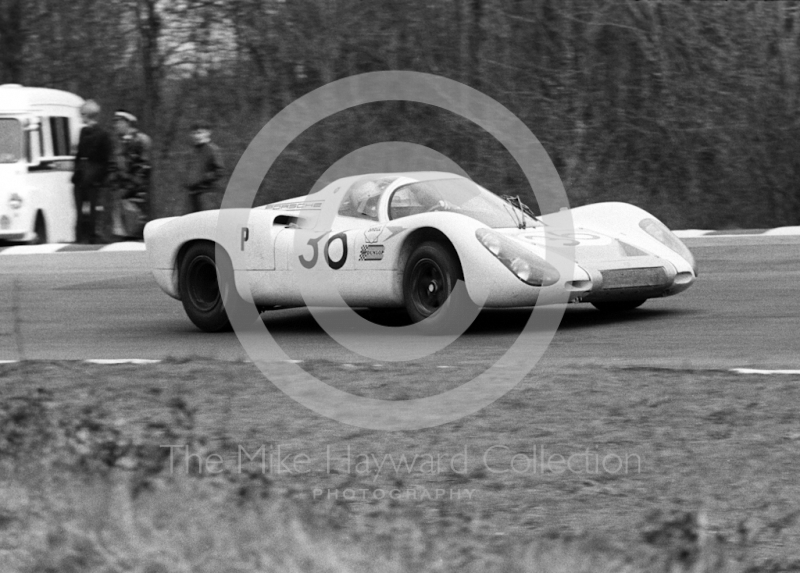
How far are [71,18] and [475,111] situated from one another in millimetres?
6132

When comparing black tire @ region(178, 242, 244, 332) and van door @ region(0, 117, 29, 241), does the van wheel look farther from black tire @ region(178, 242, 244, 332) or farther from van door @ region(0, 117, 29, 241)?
black tire @ region(178, 242, 244, 332)

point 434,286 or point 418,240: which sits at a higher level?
point 418,240

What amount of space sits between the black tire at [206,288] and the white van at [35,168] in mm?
6672

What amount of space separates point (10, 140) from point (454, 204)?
896cm

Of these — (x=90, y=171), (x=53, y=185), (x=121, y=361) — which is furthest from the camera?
(x=53, y=185)

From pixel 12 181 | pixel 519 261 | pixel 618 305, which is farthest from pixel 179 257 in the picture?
pixel 12 181

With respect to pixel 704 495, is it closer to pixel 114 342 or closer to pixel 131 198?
pixel 114 342

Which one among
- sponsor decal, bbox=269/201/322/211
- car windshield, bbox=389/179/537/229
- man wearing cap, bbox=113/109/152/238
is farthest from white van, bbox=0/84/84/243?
car windshield, bbox=389/179/537/229

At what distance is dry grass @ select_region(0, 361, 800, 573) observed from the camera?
3844mm

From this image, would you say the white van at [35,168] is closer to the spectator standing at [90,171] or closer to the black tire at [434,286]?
the spectator standing at [90,171]

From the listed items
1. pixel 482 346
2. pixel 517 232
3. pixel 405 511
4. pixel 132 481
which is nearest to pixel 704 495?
pixel 405 511

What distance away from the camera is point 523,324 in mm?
8648

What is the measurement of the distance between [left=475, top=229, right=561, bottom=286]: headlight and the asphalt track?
0.40 metres

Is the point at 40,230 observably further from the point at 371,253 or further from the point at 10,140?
the point at 371,253
